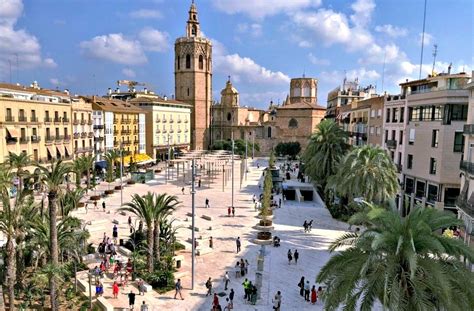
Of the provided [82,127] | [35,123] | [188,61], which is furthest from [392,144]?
[188,61]

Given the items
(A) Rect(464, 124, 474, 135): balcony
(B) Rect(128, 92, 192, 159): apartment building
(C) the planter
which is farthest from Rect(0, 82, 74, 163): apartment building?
(A) Rect(464, 124, 474, 135): balcony

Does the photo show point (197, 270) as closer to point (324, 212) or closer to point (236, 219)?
point (236, 219)

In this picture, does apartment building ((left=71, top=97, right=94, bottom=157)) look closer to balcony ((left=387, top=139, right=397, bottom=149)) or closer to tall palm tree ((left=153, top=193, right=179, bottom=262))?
tall palm tree ((left=153, top=193, right=179, bottom=262))

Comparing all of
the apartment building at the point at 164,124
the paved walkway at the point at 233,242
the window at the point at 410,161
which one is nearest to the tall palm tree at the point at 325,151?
the paved walkway at the point at 233,242

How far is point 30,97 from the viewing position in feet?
142

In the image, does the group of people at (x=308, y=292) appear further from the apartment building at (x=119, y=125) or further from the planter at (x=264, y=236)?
the apartment building at (x=119, y=125)

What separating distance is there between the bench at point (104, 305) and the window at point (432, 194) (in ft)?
85.3

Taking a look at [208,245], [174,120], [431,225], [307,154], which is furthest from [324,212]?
[174,120]

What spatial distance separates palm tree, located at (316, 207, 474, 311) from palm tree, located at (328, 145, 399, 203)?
16653 millimetres

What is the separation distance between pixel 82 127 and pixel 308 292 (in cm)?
4389

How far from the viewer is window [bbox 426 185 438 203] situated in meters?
30.5

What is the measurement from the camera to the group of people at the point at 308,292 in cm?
1764

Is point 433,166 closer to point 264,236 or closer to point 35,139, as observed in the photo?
point 264,236

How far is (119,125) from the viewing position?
6309 centimetres
